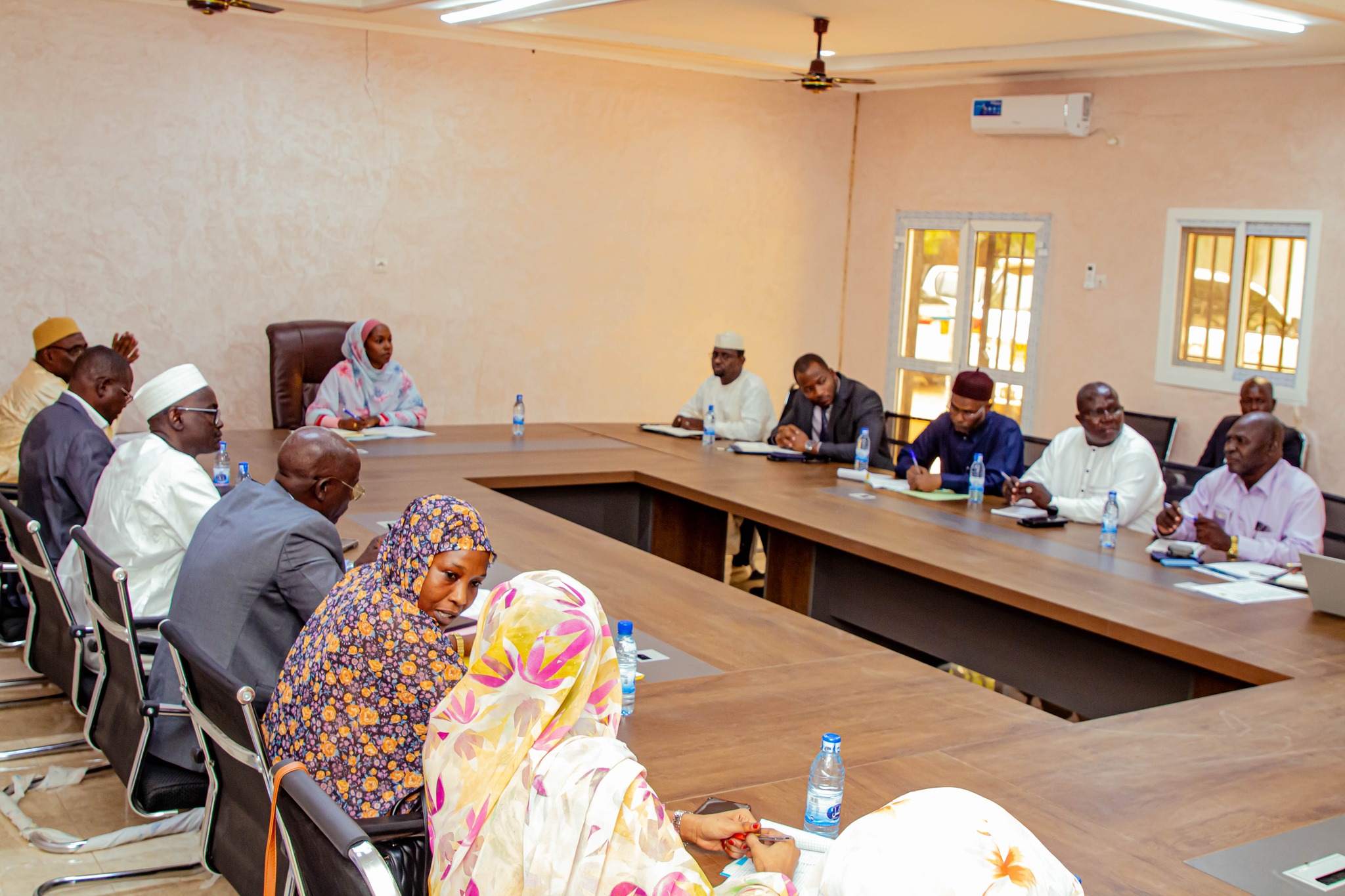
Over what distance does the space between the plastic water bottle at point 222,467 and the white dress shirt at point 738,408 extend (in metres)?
2.62

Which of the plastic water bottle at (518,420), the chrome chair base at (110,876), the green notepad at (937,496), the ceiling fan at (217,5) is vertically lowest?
the chrome chair base at (110,876)

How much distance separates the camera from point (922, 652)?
14.5ft

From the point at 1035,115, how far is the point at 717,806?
21.5 feet

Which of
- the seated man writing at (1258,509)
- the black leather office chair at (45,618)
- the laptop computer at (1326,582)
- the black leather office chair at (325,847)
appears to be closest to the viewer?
the black leather office chair at (325,847)

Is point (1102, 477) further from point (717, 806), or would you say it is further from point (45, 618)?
point (45, 618)

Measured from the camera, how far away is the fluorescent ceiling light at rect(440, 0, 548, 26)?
6020 mm

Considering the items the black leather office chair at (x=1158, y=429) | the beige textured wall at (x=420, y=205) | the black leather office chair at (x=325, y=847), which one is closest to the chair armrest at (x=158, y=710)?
the black leather office chair at (x=325, y=847)

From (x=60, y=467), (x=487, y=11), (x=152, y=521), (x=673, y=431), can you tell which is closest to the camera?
(x=152, y=521)

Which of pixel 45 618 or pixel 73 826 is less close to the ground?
pixel 45 618

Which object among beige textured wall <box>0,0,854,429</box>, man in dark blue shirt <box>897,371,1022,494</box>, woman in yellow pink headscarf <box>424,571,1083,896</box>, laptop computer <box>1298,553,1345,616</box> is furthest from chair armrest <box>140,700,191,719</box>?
beige textured wall <box>0,0,854,429</box>

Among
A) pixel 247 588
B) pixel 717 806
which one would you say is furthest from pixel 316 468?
pixel 717 806

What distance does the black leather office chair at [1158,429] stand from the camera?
7086mm

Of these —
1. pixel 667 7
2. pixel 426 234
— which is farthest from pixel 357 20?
pixel 667 7

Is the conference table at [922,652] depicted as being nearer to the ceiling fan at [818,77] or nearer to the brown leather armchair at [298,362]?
the brown leather armchair at [298,362]
